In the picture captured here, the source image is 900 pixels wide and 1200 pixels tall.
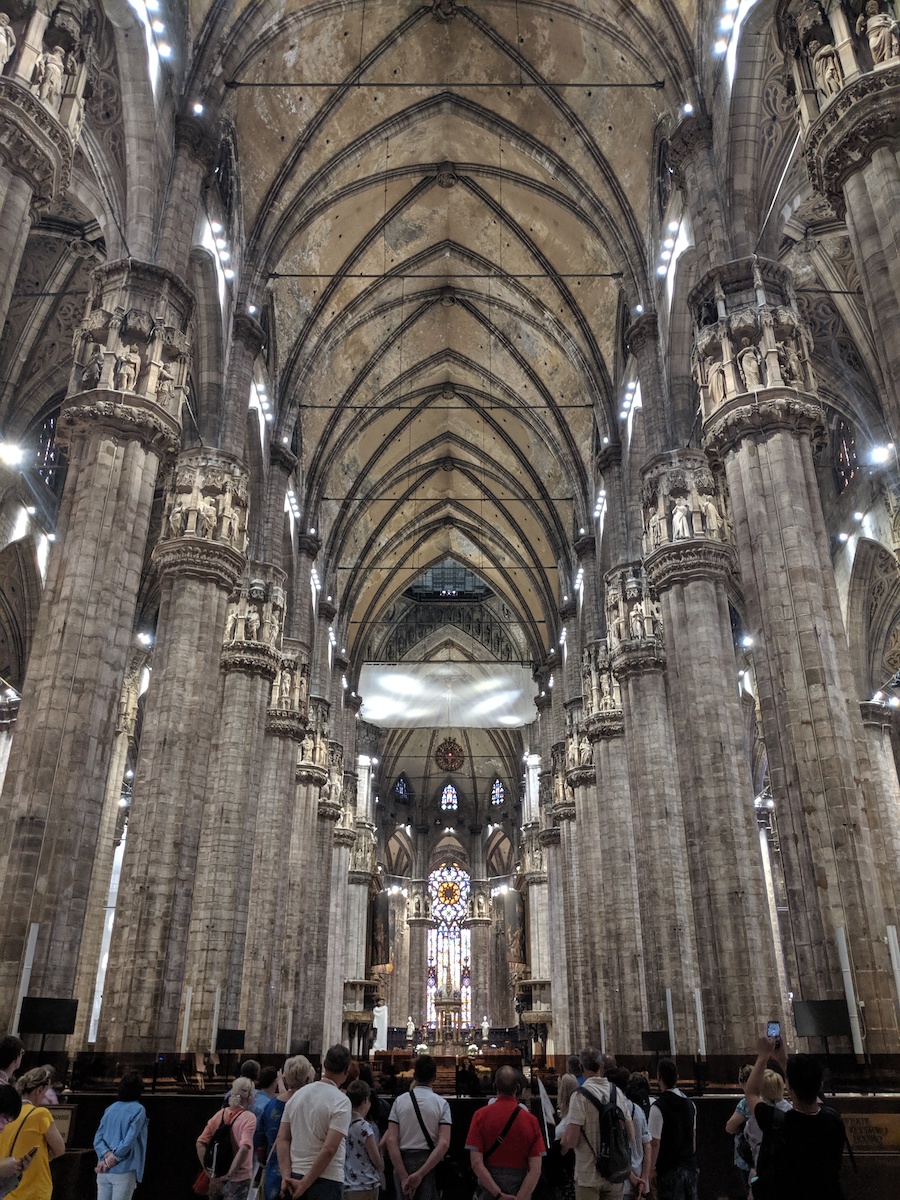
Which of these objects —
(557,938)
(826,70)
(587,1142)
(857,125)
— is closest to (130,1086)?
(587,1142)

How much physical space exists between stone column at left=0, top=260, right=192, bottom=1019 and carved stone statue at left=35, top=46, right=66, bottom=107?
12.7ft

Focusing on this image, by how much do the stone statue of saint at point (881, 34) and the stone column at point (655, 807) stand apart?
12.7 metres

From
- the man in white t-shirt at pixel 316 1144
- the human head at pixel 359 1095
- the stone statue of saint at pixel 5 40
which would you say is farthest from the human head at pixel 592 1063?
the stone statue of saint at pixel 5 40

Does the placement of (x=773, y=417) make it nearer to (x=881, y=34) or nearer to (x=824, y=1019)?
(x=881, y=34)

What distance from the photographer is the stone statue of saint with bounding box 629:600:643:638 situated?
21.5 meters

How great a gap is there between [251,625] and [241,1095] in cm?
1534

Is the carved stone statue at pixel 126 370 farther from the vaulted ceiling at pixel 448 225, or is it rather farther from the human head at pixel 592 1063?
the human head at pixel 592 1063

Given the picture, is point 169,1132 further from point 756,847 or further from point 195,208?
point 195,208

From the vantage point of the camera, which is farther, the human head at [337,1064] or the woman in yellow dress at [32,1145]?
the human head at [337,1064]

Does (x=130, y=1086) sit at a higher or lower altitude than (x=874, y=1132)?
higher

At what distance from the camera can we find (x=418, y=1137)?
5.60 meters

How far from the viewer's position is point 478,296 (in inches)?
1171

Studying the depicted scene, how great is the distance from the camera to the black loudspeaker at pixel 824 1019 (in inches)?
381

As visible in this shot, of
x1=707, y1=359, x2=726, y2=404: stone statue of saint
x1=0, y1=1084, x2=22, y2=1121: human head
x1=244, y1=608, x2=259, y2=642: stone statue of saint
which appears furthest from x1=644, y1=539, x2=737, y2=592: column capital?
x1=0, y1=1084, x2=22, y2=1121: human head
